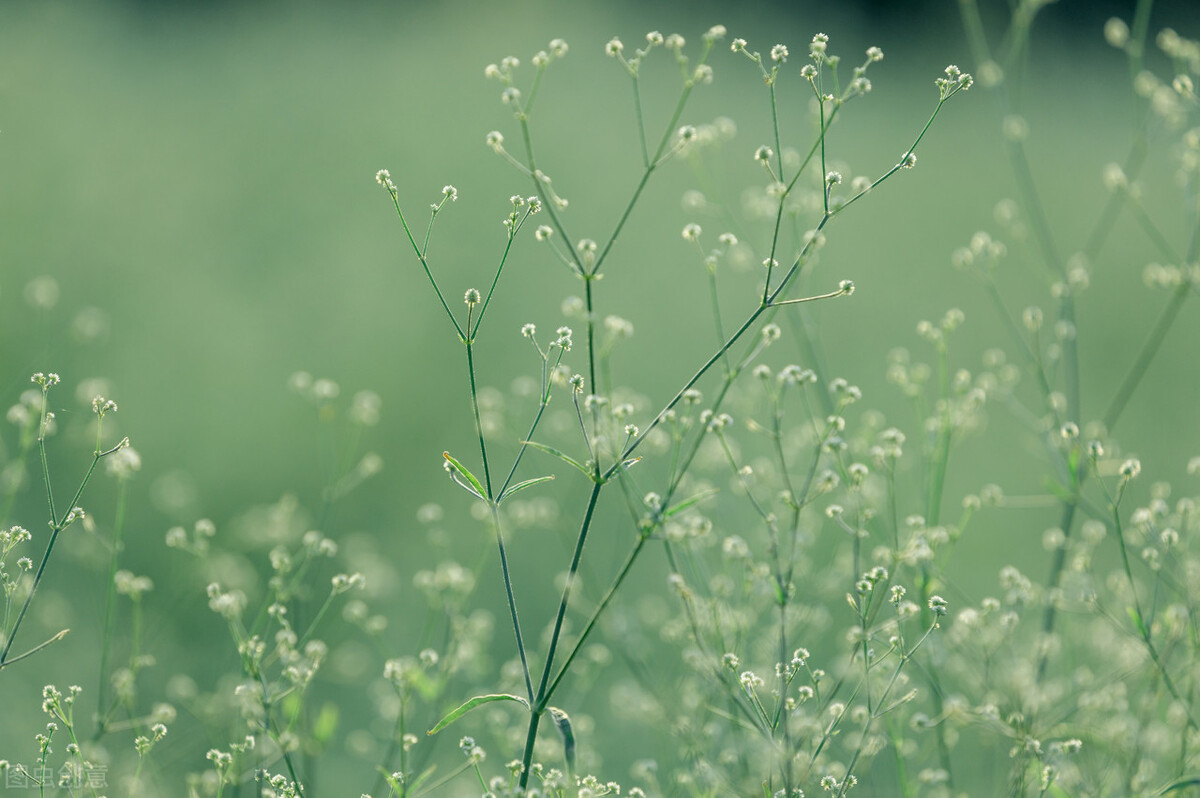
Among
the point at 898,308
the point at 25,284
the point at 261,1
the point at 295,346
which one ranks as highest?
the point at 261,1

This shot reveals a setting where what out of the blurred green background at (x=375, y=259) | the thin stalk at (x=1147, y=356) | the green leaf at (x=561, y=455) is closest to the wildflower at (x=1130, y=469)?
the thin stalk at (x=1147, y=356)

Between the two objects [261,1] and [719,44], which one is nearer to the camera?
[261,1]

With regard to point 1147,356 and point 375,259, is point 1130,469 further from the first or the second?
point 375,259

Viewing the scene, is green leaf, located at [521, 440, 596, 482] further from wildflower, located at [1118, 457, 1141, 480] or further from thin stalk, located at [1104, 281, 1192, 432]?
thin stalk, located at [1104, 281, 1192, 432]

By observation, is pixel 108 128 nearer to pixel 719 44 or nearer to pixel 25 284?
pixel 25 284

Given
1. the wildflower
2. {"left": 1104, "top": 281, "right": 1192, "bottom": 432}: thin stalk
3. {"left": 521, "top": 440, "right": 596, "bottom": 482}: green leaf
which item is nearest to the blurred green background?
{"left": 1104, "top": 281, "right": 1192, "bottom": 432}: thin stalk

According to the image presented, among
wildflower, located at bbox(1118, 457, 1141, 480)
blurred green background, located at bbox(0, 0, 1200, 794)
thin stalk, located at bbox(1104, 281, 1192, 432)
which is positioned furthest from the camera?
blurred green background, located at bbox(0, 0, 1200, 794)

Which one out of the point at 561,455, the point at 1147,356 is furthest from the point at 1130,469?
the point at 1147,356

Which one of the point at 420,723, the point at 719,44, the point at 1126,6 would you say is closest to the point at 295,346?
the point at 420,723
